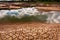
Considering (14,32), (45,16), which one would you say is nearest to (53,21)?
(45,16)

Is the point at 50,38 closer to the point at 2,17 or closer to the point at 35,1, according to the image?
the point at 2,17

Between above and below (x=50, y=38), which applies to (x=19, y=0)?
above

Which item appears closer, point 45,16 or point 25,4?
point 45,16

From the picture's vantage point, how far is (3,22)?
3.21 feet

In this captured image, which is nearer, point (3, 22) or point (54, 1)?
point (3, 22)

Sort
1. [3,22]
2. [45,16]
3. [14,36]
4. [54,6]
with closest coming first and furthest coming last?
[14,36] < [3,22] < [45,16] < [54,6]

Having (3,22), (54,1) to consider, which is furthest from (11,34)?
(54,1)

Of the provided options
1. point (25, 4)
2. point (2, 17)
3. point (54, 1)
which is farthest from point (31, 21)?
point (54, 1)

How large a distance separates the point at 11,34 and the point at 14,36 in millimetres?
24

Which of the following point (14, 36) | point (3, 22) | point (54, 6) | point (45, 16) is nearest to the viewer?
point (14, 36)

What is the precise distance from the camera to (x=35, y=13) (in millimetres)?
1138

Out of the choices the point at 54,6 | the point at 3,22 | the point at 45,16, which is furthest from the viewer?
the point at 54,6

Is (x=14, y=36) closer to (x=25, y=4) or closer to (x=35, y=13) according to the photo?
(x=35, y=13)

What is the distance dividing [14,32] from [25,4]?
761mm
